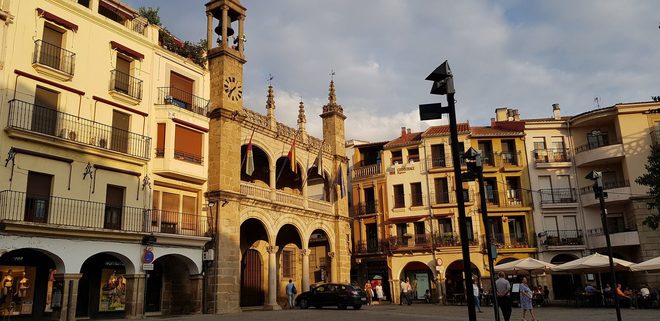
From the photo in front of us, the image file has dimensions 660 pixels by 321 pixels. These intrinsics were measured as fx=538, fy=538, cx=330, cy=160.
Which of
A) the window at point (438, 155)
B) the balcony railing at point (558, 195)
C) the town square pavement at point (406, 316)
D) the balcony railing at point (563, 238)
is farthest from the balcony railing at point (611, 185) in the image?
the town square pavement at point (406, 316)

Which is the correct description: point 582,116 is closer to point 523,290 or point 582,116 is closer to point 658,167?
point 658,167

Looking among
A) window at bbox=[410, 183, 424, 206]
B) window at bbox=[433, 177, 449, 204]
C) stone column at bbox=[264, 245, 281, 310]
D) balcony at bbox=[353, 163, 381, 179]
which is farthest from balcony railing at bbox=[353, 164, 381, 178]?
stone column at bbox=[264, 245, 281, 310]

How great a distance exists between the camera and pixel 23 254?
1942cm

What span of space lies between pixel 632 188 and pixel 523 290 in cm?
2332

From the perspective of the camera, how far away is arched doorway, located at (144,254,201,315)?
2377cm

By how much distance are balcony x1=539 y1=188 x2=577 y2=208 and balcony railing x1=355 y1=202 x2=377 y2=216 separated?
41.7ft

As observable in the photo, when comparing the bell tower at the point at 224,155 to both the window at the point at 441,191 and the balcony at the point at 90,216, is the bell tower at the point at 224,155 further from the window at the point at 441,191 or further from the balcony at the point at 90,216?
the window at the point at 441,191

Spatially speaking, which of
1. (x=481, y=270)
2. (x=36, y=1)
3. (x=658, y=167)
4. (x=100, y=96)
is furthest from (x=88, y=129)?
(x=481, y=270)

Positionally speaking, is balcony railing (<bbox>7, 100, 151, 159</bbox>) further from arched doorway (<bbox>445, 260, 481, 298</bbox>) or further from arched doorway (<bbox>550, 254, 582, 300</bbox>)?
arched doorway (<bbox>550, 254, 582, 300</bbox>)

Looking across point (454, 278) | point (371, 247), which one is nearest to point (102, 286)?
point (371, 247)

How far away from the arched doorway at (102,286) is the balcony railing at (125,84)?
6.75 m

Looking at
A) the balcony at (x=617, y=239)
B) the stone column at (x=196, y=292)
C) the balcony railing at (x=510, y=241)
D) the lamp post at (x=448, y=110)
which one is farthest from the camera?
the balcony railing at (x=510, y=241)

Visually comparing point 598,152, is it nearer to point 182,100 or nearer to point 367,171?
point 367,171

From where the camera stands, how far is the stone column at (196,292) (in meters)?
23.5
